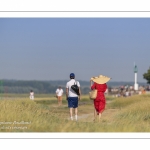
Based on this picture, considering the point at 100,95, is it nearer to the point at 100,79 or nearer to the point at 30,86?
the point at 100,79

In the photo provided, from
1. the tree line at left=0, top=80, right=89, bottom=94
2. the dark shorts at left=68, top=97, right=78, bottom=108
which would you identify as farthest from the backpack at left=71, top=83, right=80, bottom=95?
the tree line at left=0, top=80, right=89, bottom=94

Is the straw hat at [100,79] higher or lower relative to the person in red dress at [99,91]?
higher

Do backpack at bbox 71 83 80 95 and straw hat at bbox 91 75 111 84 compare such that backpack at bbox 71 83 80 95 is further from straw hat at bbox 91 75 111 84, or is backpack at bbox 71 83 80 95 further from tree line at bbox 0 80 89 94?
tree line at bbox 0 80 89 94

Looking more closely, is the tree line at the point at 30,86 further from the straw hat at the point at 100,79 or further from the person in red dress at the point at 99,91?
the straw hat at the point at 100,79

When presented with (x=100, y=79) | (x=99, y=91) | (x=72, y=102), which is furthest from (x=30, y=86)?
(x=100, y=79)

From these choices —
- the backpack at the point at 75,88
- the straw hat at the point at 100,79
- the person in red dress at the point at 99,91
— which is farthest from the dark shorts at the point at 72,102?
the straw hat at the point at 100,79

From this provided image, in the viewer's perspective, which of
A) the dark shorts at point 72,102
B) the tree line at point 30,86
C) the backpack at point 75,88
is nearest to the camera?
the backpack at point 75,88

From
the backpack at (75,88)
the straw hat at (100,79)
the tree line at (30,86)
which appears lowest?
the tree line at (30,86)

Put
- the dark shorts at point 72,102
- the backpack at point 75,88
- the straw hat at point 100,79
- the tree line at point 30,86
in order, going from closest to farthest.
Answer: the straw hat at point 100,79, the backpack at point 75,88, the dark shorts at point 72,102, the tree line at point 30,86
